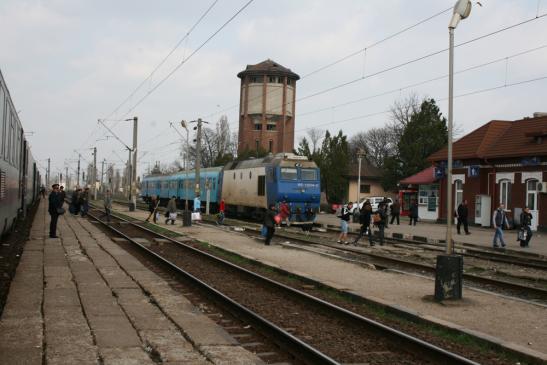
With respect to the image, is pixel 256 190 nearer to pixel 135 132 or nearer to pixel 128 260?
pixel 135 132

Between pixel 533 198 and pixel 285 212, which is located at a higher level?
pixel 533 198

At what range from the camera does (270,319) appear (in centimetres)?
847

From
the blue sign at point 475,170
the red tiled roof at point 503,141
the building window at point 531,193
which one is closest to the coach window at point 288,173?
the blue sign at point 475,170

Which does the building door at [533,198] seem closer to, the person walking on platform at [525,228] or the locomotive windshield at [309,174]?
the person walking on platform at [525,228]

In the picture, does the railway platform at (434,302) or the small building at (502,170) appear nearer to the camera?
the railway platform at (434,302)

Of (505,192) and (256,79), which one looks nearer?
(505,192)

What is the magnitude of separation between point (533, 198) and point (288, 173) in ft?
41.6

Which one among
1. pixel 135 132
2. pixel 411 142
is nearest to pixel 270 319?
pixel 135 132

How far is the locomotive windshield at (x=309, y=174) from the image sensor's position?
1249 inches

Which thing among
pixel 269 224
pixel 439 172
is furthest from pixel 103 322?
pixel 439 172

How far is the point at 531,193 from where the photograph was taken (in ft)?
104

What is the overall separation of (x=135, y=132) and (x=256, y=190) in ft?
41.6

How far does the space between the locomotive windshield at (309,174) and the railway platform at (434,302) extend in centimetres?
1492

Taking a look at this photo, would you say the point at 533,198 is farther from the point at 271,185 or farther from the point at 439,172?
the point at 271,185
